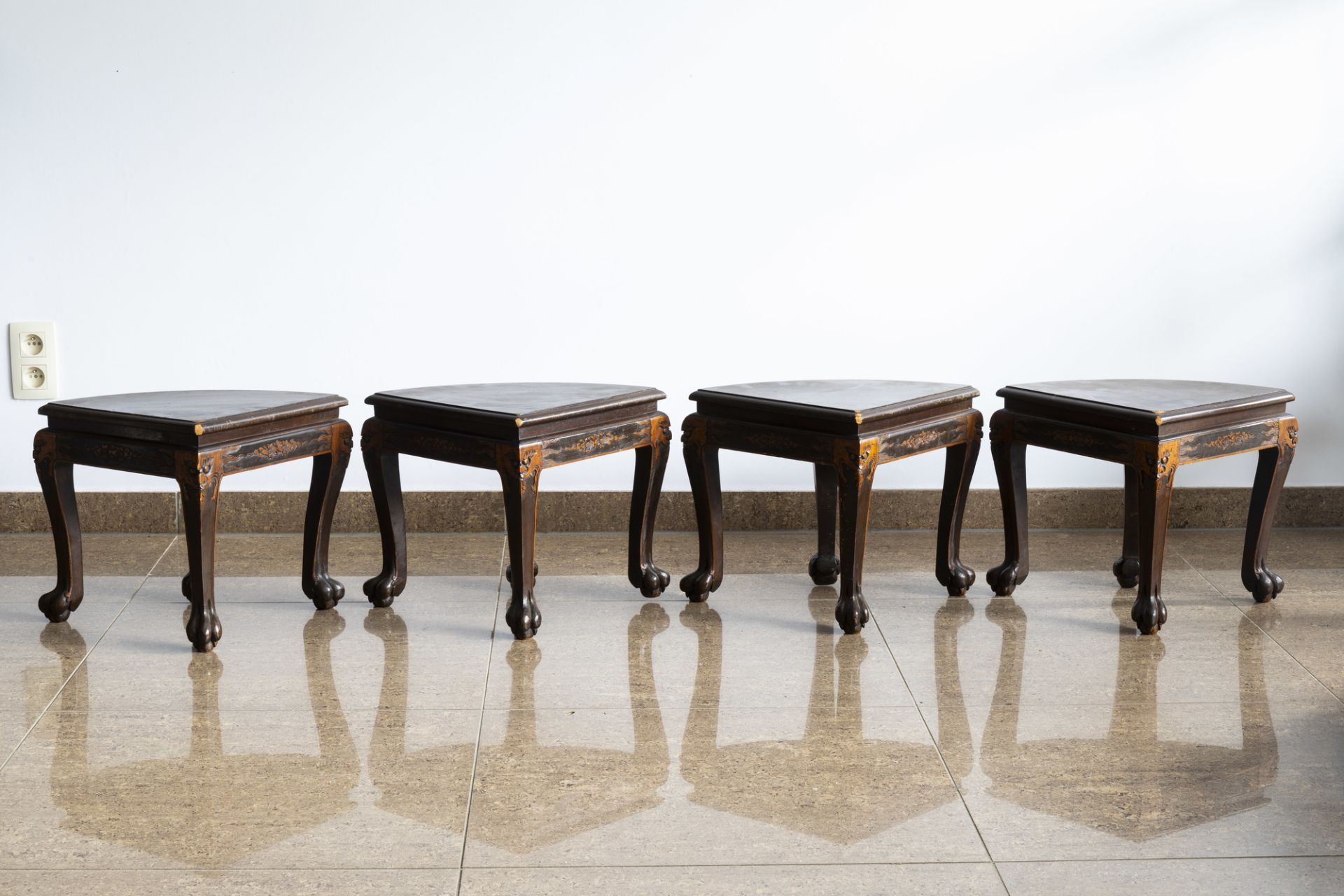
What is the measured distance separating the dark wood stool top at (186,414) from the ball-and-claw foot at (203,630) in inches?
12.1

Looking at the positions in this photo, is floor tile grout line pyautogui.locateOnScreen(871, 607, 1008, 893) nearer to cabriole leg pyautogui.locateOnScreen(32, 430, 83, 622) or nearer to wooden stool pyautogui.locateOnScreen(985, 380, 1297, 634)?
wooden stool pyautogui.locateOnScreen(985, 380, 1297, 634)

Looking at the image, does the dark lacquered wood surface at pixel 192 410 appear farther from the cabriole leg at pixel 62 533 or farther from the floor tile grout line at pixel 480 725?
the floor tile grout line at pixel 480 725

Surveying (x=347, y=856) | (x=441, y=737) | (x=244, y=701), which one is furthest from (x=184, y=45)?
(x=347, y=856)

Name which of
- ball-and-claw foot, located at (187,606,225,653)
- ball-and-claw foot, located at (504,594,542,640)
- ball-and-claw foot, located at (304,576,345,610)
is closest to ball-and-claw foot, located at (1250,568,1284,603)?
ball-and-claw foot, located at (504,594,542,640)

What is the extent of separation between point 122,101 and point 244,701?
1.60m

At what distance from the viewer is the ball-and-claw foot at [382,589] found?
2473mm

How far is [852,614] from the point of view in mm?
2312

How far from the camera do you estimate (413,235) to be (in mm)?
2979

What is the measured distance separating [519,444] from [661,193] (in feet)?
3.29

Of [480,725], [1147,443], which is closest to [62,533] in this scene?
[480,725]

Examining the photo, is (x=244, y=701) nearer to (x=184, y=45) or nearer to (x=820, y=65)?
(x=184, y=45)

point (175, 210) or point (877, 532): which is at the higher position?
point (175, 210)

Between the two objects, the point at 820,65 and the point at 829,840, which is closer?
the point at 829,840

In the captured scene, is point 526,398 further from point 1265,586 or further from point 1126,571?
point 1265,586
